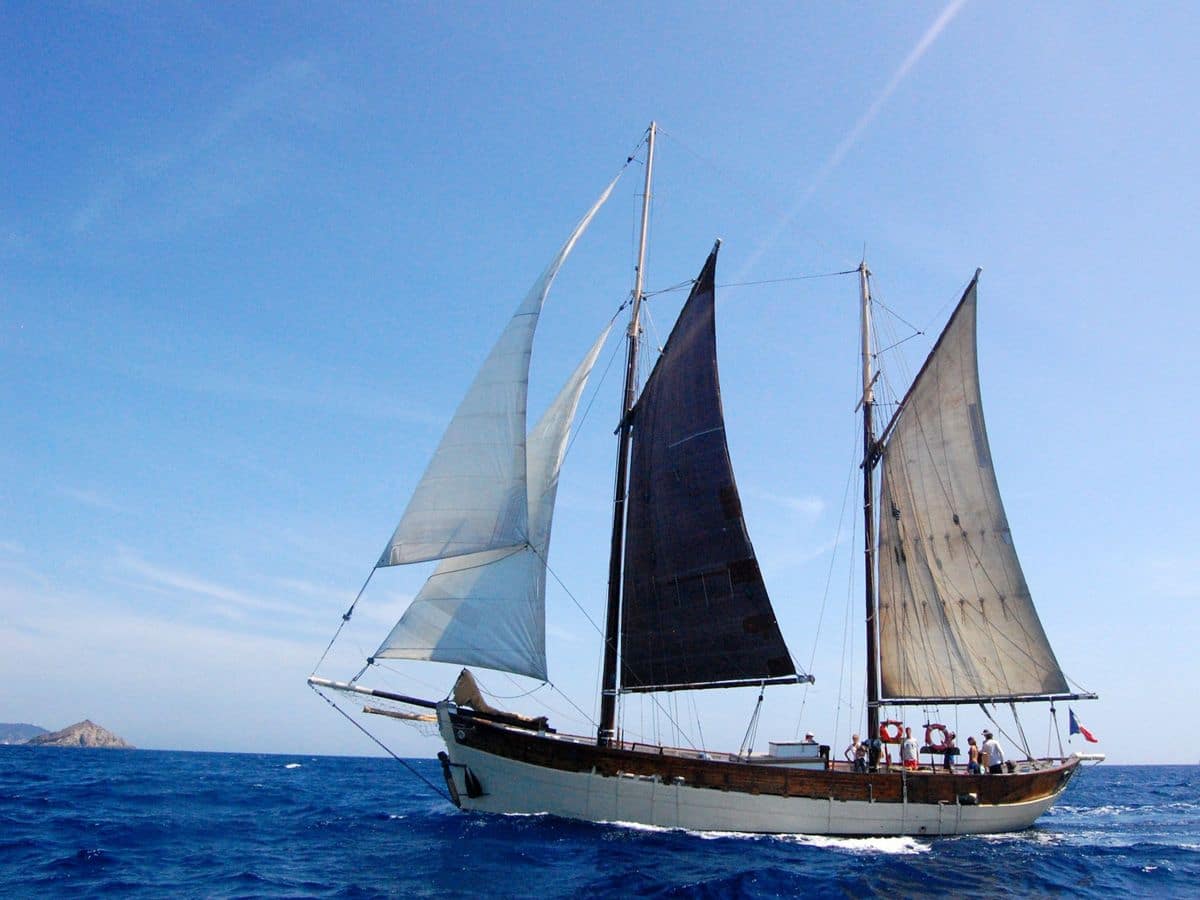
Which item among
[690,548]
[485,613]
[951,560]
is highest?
[951,560]

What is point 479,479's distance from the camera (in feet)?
87.8

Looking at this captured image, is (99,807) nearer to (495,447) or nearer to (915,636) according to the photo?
(495,447)

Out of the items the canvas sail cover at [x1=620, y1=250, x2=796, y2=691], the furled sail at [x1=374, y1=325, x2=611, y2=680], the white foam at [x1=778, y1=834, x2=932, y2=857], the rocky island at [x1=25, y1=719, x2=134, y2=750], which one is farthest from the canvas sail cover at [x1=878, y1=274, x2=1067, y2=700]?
the rocky island at [x1=25, y1=719, x2=134, y2=750]

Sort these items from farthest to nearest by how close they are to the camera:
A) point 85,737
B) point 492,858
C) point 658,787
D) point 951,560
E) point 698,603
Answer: point 85,737, point 951,560, point 698,603, point 658,787, point 492,858

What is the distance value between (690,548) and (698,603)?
193 centimetres

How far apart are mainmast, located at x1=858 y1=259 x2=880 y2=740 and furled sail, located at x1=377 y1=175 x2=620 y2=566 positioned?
52.6 ft

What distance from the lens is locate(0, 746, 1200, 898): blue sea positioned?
59.3 ft

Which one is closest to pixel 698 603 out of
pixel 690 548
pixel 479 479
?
pixel 690 548

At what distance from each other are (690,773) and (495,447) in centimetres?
1181

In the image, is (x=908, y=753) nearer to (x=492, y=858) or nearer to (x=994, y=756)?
(x=994, y=756)

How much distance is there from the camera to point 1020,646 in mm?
33000

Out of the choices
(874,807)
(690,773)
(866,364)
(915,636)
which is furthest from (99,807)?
(866,364)

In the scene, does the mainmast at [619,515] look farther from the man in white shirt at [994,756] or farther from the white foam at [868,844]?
the man in white shirt at [994,756]

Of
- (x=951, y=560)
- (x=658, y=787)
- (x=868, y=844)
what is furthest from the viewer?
(x=951, y=560)
